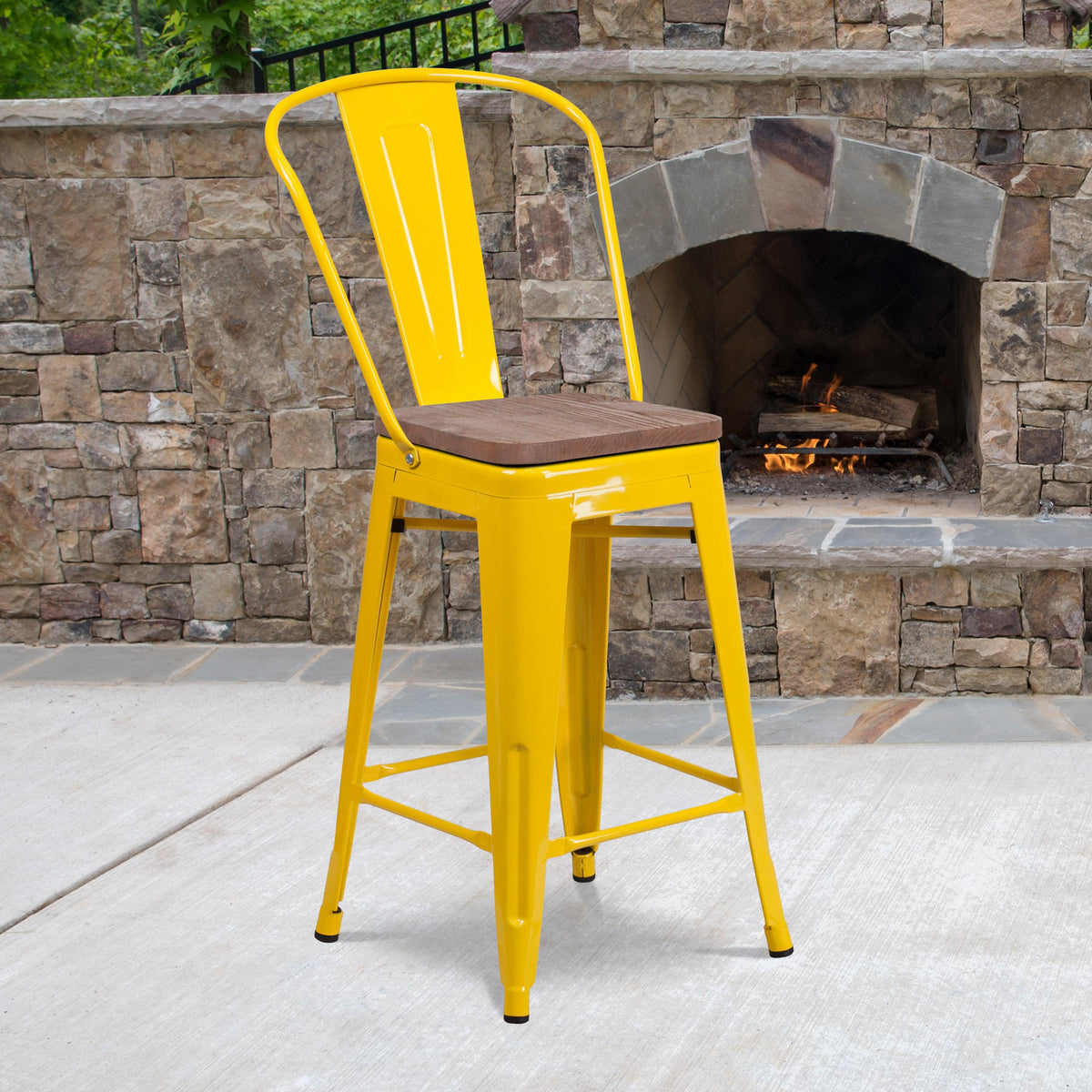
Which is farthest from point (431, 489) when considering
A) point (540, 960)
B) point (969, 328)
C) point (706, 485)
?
point (969, 328)

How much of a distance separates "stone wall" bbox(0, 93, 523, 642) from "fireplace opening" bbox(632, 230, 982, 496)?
801 mm

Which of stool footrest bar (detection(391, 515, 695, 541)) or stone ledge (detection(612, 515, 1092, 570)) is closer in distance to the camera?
stool footrest bar (detection(391, 515, 695, 541))

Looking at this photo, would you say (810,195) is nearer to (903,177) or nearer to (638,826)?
(903,177)

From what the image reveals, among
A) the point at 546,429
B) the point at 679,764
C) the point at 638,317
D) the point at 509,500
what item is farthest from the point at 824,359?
the point at 509,500

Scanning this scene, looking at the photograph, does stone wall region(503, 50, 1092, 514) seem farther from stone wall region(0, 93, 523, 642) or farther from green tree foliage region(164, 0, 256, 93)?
green tree foliage region(164, 0, 256, 93)

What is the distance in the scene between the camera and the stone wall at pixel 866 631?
3010 mm

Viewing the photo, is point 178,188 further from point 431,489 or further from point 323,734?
point 431,489

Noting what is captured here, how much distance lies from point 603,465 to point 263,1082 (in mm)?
915

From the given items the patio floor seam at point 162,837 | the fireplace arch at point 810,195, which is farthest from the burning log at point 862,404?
the patio floor seam at point 162,837

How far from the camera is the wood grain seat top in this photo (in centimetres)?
161

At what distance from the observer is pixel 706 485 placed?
70.1 inches

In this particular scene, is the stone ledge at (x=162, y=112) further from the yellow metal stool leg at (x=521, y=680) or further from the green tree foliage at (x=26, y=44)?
the green tree foliage at (x=26, y=44)

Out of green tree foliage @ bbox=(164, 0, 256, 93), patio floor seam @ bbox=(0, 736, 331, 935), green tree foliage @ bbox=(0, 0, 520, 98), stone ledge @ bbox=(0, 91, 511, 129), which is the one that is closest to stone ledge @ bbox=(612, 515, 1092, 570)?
patio floor seam @ bbox=(0, 736, 331, 935)

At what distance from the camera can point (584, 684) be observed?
2088mm
